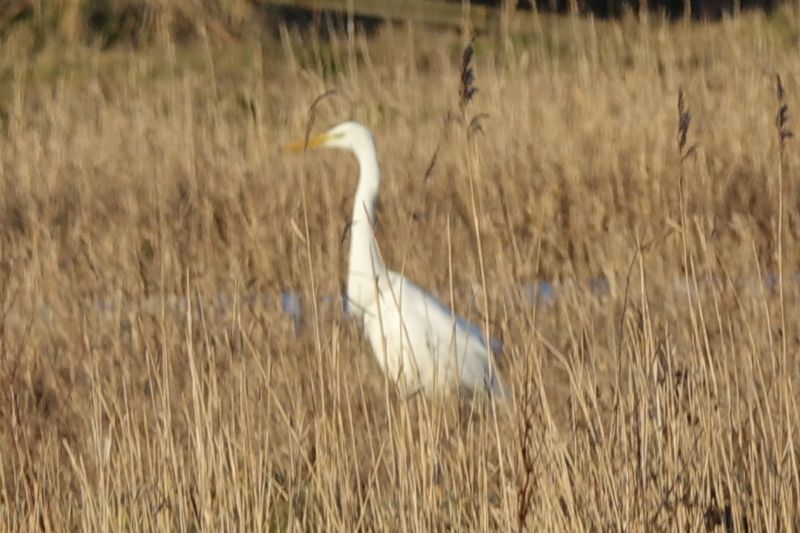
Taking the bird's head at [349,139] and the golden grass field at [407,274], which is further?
the bird's head at [349,139]

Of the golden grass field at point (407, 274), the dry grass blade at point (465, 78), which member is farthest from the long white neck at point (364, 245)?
the dry grass blade at point (465, 78)

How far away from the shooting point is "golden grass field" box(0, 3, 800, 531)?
10.0ft

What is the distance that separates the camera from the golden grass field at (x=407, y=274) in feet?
10.0

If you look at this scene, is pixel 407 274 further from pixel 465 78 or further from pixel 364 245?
pixel 465 78

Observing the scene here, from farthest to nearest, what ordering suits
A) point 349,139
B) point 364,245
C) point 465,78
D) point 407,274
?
point 407,274, point 349,139, point 364,245, point 465,78

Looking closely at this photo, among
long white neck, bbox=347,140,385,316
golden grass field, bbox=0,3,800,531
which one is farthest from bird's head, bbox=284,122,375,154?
golden grass field, bbox=0,3,800,531

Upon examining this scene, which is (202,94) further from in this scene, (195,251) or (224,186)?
(195,251)

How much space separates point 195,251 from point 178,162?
2036mm

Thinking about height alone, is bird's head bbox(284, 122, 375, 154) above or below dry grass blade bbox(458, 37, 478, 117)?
above

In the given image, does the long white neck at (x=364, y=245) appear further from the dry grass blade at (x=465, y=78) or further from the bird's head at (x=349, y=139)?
the dry grass blade at (x=465, y=78)

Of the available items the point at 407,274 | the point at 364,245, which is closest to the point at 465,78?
the point at 364,245

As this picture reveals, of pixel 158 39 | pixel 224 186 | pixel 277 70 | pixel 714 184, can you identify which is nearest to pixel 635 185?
pixel 714 184

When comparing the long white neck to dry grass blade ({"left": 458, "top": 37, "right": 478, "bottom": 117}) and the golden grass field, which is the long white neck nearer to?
the golden grass field

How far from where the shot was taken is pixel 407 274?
21.5 feet
